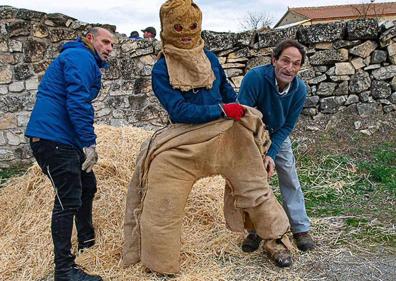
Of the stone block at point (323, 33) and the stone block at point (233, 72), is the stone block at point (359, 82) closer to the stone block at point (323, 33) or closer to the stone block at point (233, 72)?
the stone block at point (323, 33)

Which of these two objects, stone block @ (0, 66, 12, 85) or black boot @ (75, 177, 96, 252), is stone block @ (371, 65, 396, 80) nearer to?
black boot @ (75, 177, 96, 252)

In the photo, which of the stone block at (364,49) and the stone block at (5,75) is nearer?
the stone block at (5,75)

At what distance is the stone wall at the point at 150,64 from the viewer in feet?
Result: 20.1

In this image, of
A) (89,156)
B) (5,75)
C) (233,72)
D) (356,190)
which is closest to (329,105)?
(233,72)

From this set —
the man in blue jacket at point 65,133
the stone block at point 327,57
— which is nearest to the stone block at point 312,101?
the stone block at point 327,57

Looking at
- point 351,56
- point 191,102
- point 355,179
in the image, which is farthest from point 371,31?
point 191,102

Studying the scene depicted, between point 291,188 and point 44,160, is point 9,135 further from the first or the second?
point 291,188

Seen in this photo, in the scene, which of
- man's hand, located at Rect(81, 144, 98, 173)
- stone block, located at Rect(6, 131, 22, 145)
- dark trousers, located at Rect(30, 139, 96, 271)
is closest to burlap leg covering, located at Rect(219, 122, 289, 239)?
man's hand, located at Rect(81, 144, 98, 173)

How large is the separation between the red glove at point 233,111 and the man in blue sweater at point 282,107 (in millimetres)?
311

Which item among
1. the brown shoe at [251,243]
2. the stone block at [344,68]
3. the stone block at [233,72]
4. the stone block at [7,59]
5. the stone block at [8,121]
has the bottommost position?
the brown shoe at [251,243]

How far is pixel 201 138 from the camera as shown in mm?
2887

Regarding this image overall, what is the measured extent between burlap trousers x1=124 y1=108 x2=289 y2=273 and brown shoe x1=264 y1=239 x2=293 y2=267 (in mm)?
134

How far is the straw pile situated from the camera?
3.15m

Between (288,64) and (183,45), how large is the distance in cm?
70
